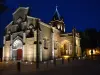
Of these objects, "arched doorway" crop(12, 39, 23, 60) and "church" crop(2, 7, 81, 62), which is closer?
"church" crop(2, 7, 81, 62)

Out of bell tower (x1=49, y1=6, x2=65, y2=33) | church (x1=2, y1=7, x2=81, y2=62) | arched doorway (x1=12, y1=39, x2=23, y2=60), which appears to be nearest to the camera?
church (x1=2, y1=7, x2=81, y2=62)

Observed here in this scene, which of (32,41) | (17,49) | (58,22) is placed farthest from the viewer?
(58,22)

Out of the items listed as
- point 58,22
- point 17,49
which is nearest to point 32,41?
point 17,49

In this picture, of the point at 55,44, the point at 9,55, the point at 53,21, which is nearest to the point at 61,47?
the point at 55,44

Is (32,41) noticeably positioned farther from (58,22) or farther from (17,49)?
(58,22)

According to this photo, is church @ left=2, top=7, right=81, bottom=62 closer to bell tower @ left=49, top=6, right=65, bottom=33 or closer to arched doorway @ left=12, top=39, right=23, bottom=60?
arched doorway @ left=12, top=39, right=23, bottom=60

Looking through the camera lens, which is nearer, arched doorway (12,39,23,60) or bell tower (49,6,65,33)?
arched doorway (12,39,23,60)

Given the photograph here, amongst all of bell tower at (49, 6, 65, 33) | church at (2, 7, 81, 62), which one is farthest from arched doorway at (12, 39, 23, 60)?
bell tower at (49, 6, 65, 33)

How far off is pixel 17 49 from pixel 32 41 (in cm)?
566

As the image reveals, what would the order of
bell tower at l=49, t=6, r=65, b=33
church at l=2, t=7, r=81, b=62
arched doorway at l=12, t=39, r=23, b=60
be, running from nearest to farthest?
church at l=2, t=7, r=81, b=62
arched doorway at l=12, t=39, r=23, b=60
bell tower at l=49, t=6, r=65, b=33

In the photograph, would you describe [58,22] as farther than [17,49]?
Yes

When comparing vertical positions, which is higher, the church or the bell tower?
the bell tower

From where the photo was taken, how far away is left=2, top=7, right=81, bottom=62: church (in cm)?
4159

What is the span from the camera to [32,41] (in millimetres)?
41625
